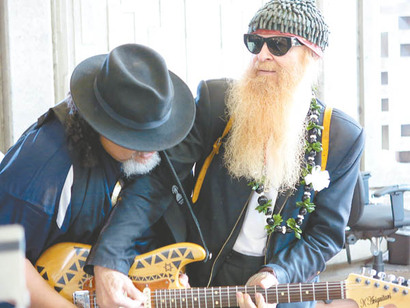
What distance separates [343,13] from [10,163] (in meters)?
4.98

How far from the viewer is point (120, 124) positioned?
6.97 feet

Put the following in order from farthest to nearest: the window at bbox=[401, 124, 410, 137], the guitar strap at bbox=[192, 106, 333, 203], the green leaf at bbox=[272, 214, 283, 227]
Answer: the window at bbox=[401, 124, 410, 137]
the guitar strap at bbox=[192, 106, 333, 203]
the green leaf at bbox=[272, 214, 283, 227]

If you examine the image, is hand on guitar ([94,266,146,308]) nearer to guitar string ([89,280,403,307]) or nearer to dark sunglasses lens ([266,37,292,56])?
guitar string ([89,280,403,307])

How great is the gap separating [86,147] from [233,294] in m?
0.86

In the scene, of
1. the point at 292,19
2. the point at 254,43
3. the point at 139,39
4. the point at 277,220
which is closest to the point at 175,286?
the point at 277,220

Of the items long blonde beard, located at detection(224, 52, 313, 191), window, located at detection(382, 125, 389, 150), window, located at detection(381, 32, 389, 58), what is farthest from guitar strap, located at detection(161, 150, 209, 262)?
window, located at detection(381, 32, 389, 58)

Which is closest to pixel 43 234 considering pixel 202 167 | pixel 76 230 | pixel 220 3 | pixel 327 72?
pixel 76 230

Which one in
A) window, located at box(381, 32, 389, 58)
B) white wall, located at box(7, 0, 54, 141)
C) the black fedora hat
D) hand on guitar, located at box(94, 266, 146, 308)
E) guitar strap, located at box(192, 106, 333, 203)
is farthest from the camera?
window, located at box(381, 32, 389, 58)

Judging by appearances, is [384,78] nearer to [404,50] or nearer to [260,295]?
[404,50]

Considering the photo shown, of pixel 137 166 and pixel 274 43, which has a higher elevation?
pixel 274 43

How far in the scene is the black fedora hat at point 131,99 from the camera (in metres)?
2.08

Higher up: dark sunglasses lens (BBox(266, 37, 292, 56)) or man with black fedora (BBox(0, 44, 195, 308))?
dark sunglasses lens (BBox(266, 37, 292, 56))

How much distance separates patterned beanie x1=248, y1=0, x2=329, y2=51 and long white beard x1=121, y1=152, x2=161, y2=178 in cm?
74

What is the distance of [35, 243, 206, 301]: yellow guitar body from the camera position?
230 cm
